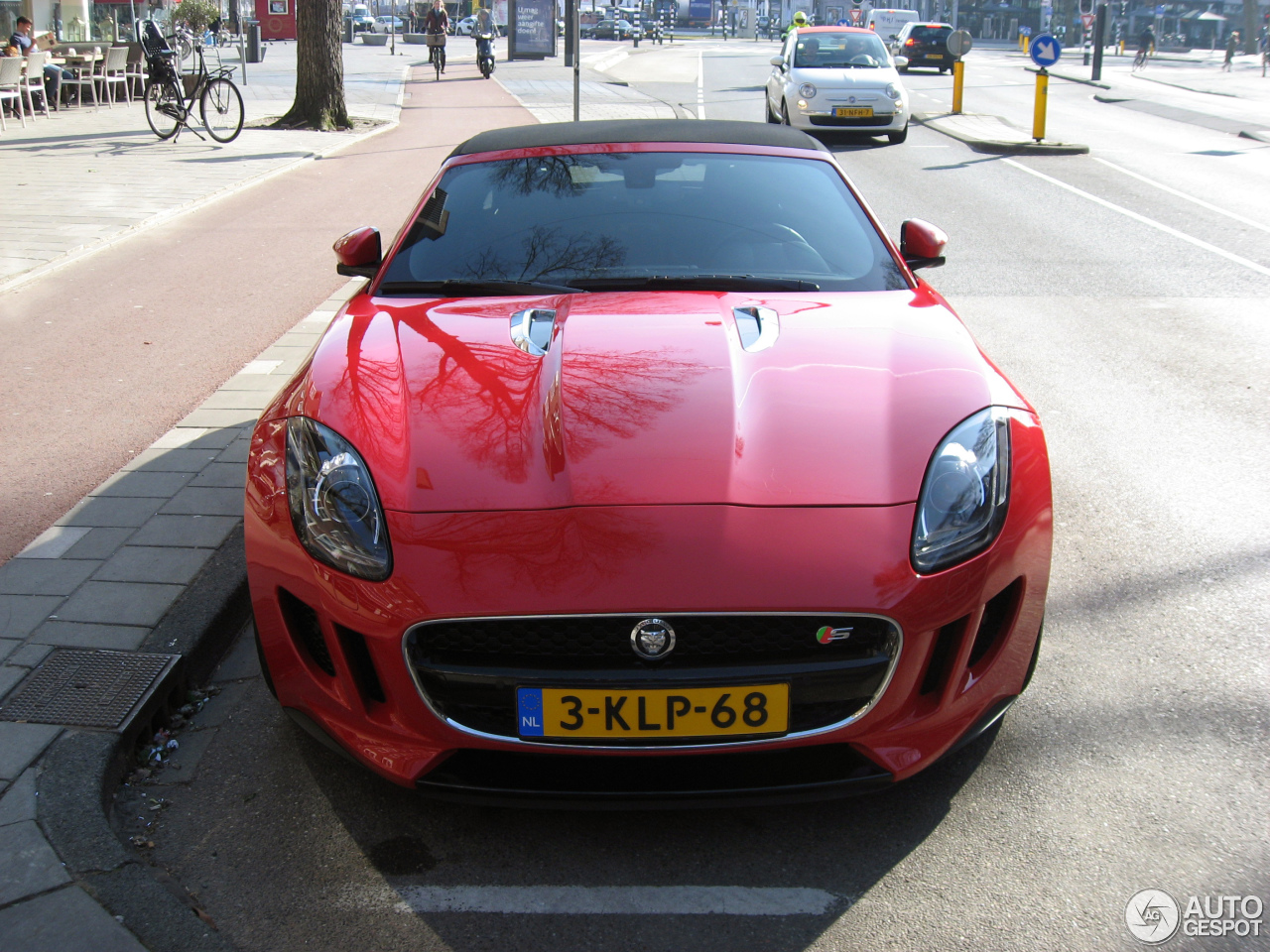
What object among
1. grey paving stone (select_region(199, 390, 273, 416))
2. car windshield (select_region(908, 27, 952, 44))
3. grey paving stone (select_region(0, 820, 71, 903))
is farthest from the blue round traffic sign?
car windshield (select_region(908, 27, 952, 44))

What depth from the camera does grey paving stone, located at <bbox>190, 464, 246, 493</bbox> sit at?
170 inches

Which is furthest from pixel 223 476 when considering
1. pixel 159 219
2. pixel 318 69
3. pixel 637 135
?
pixel 318 69

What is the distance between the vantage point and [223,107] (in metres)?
16.0

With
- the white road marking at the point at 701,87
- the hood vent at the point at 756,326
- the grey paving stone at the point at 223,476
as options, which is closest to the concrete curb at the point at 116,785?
the grey paving stone at the point at 223,476

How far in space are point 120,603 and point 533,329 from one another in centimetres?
A: 150

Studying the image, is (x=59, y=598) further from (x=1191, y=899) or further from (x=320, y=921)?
(x=1191, y=899)

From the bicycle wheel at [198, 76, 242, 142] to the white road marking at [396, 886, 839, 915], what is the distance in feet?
49.7

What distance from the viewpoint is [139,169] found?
42.6 feet

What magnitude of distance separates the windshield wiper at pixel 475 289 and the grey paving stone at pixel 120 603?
1128 mm

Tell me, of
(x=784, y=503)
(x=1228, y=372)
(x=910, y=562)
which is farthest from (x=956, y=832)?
(x=1228, y=372)

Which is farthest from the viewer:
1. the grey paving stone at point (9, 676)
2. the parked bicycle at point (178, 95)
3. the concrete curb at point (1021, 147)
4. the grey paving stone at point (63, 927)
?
the concrete curb at point (1021, 147)

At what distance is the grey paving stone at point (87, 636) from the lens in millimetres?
3143

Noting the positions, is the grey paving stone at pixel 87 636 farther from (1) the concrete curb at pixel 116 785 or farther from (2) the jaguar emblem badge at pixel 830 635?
(2) the jaguar emblem badge at pixel 830 635

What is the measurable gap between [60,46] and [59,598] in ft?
74.5
